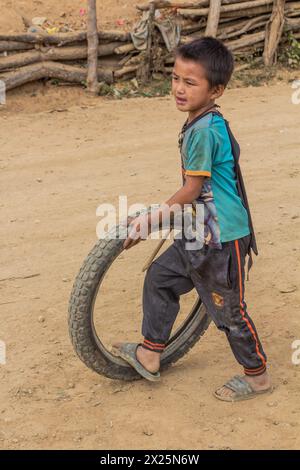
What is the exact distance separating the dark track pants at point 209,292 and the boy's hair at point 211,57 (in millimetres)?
717

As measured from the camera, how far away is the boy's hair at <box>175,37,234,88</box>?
3178 millimetres

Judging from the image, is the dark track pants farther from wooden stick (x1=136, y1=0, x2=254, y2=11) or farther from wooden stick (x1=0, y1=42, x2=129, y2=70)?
wooden stick (x1=136, y1=0, x2=254, y2=11)

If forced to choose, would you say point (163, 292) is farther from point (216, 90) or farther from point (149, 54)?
point (149, 54)

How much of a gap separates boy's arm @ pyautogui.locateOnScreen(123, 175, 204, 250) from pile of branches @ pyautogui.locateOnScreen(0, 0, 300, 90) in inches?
224

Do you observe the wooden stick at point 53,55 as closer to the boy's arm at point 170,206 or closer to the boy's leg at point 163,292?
the boy's leg at point 163,292

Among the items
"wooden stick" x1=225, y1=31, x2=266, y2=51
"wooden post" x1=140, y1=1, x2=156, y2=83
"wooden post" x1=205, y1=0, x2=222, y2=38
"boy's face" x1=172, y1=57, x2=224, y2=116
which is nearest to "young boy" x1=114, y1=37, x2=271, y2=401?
"boy's face" x1=172, y1=57, x2=224, y2=116

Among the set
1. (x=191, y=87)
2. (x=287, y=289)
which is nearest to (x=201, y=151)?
(x=191, y=87)

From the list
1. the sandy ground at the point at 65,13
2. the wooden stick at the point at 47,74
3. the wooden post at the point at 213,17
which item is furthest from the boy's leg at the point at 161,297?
the sandy ground at the point at 65,13

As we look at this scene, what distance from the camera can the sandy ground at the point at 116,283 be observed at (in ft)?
11.4

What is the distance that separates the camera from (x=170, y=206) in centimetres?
328

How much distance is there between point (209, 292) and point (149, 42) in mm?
6241

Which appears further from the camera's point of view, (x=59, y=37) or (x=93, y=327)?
(x=59, y=37)

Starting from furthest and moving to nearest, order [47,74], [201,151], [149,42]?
[149,42]
[47,74]
[201,151]

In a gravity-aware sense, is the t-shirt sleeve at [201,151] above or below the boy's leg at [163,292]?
above
